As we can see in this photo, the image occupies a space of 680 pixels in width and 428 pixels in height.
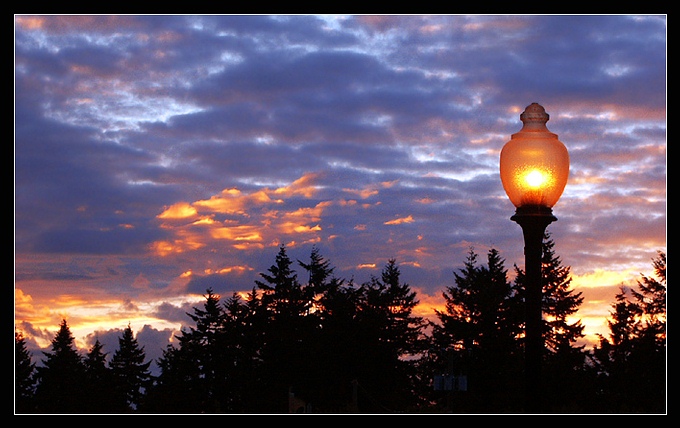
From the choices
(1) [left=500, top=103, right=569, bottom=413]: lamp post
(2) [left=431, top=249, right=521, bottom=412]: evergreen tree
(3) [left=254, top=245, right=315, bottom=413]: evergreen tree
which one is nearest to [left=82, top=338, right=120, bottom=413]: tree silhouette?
(3) [left=254, top=245, right=315, bottom=413]: evergreen tree

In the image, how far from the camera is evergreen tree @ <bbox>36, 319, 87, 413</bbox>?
9461 cm

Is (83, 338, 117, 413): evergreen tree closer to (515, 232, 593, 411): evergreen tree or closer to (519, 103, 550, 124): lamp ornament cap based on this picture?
(515, 232, 593, 411): evergreen tree

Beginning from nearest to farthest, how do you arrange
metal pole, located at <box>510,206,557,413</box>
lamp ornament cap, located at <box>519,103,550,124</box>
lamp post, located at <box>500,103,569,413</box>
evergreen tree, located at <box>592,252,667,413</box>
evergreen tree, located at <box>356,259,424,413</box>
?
metal pole, located at <box>510,206,557,413</box> < lamp post, located at <box>500,103,569,413</box> < lamp ornament cap, located at <box>519,103,550,124</box> < evergreen tree, located at <box>592,252,667,413</box> < evergreen tree, located at <box>356,259,424,413</box>

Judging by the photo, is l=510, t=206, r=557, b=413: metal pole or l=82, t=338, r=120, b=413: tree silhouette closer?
l=510, t=206, r=557, b=413: metal pole

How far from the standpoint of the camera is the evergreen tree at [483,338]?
256 ft

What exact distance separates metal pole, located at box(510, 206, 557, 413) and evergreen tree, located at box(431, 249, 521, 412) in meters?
67.5

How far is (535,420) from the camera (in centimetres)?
674

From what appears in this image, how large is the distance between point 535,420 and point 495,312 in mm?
78301

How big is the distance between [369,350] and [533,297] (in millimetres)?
78987

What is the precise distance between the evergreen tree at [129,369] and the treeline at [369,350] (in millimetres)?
11178

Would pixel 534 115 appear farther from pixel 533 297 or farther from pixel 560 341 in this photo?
pixel 560 341

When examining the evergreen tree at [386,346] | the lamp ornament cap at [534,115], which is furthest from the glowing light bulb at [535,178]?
the evergreen tree at [386,346]

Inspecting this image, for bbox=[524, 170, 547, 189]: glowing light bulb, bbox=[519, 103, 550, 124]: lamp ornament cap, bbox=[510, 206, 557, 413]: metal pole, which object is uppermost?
bbox=[519, 103, 550, 124]: lamp ornament cap

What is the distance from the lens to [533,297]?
279 inches
